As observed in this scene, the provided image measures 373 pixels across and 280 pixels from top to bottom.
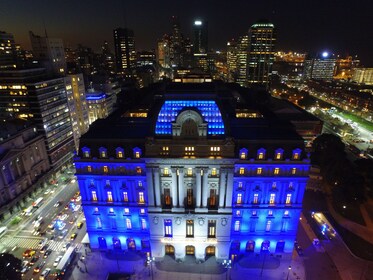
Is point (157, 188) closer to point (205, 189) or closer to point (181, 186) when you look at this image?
point (181, 186)

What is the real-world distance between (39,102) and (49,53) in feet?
131

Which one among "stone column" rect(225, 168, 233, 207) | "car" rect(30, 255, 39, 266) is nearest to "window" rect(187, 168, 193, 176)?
"stone column" rect(225, 168, 233, 207)

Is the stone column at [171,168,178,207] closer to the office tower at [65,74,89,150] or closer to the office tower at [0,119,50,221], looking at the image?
the office tower at [0,119,50,221]

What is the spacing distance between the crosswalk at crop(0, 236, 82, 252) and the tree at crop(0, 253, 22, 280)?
20.8m

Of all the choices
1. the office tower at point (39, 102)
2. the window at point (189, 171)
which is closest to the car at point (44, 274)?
the window at point (189, 171)

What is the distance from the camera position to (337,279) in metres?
73.7

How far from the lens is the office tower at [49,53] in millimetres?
143875

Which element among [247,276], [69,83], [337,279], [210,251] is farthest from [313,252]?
[69,83]

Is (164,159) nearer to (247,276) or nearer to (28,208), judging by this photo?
(247,276)

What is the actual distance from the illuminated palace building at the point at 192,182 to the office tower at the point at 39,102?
2313 inches

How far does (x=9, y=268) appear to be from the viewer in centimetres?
6394

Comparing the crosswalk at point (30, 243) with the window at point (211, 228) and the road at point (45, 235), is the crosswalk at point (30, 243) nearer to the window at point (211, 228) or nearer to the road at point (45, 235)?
the road at point (45, 235)

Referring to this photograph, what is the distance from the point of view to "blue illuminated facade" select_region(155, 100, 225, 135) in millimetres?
73438

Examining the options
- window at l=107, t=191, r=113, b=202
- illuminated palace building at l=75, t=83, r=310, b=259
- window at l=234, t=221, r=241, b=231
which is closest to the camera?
illuminated palace building at l=75, t=83, r=310, b=259
